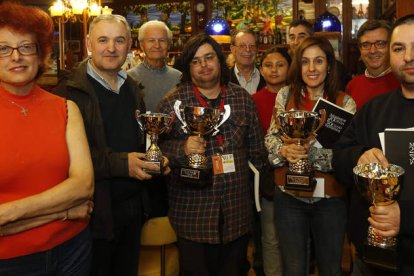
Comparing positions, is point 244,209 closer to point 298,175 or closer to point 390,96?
point 298,175

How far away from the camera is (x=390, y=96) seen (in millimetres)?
1890

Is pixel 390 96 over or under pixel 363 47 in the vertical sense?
under

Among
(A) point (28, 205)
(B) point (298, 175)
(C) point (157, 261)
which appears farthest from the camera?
(C) point (157, 261)

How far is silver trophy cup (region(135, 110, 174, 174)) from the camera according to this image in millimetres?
2262

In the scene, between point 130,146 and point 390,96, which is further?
point 130,146

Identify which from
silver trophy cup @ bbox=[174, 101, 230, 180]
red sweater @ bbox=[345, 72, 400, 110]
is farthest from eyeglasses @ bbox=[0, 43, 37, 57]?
red sweater @ bbox=[345, 72, 400, 110]

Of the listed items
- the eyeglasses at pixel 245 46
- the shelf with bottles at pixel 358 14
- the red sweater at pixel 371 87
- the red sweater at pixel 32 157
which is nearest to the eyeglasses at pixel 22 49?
the red sweater at pixel 32 157

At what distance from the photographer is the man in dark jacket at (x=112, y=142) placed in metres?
2.22

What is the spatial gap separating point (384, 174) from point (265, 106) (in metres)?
1.46

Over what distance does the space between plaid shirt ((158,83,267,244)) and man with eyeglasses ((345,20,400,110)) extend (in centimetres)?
89

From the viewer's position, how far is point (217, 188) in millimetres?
2426

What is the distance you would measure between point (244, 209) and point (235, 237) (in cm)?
16

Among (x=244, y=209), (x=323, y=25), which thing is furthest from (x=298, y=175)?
(x=323, y=25)

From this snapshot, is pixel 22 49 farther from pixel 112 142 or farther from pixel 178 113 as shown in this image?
pixel 178 113
